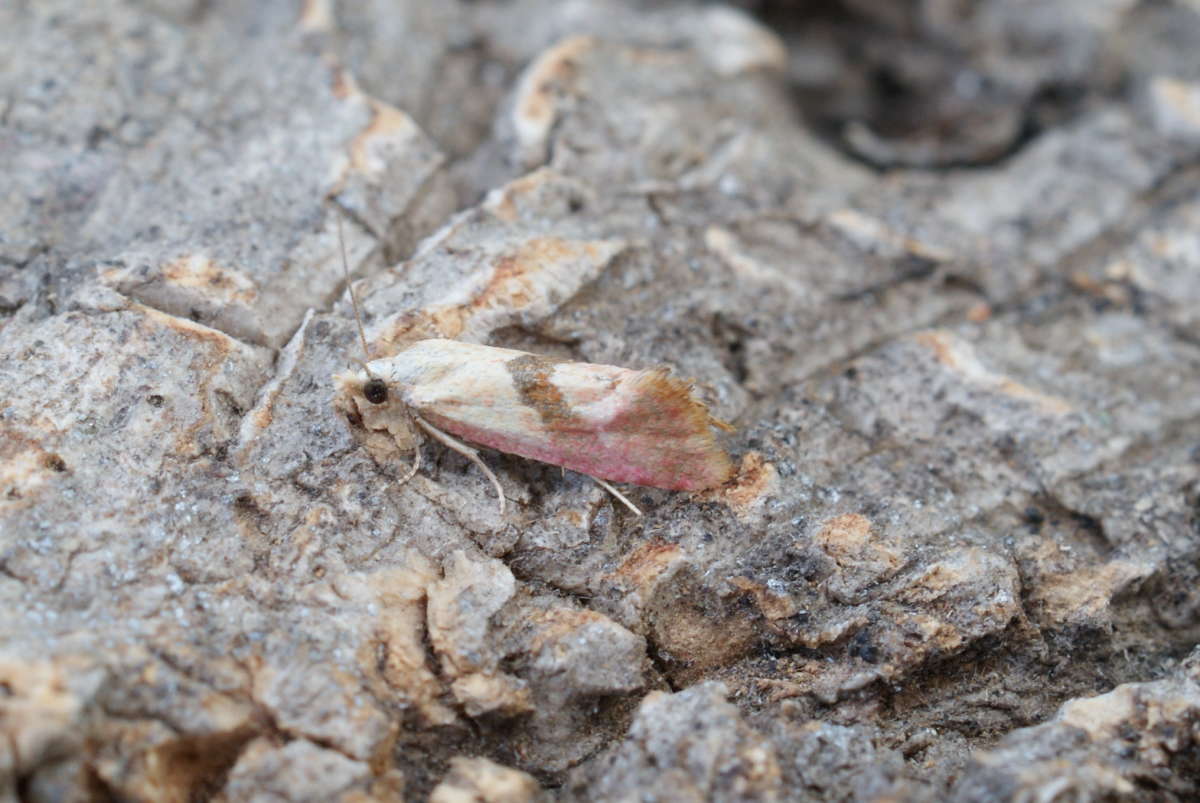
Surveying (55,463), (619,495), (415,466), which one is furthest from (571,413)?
(55,463)

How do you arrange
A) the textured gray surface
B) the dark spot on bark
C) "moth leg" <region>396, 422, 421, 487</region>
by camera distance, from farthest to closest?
"moth leg" <region>396, 422, 421, 487</region>
the dark spot on bark
the textured gray surface

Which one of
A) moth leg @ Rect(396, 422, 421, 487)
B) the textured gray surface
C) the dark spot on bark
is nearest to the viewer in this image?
the textured gray surface

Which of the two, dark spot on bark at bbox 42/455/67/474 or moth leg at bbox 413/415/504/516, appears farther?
moth leg at bbox 413/415/504/516

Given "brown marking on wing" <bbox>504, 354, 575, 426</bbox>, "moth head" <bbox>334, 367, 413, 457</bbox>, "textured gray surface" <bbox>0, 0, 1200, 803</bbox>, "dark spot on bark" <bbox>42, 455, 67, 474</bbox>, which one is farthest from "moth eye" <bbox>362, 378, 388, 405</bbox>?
"dark spot on bark" <bbox>42, 455, 67, 474</bbox>

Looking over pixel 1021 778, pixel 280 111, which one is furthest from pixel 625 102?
pixel 1021 778

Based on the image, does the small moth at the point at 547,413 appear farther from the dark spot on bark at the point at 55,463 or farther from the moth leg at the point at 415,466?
the dark spot on bark at the point at 55,463

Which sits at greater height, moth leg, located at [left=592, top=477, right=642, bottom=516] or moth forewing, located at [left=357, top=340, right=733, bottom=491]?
moth forewing, located at [left=357, top=340, right=733, bottom=491]

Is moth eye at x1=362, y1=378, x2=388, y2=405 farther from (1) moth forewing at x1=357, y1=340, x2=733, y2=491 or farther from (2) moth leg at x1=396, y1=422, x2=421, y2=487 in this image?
(2) moth leg at x1=396, y1=422, x2=421, y2=487

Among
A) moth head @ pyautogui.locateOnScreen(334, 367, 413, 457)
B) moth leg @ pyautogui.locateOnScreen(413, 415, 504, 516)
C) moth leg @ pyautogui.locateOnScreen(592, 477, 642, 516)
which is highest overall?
moth head @ pyautogui.locateOnScreen(334, 367, 413, 457)

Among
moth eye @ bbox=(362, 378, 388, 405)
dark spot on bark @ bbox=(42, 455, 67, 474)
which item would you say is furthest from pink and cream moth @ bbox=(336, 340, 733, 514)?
dark spot on bark @ bbox=(42, 455, 67, 474)

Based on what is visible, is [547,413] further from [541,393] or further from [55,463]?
[55,463]
